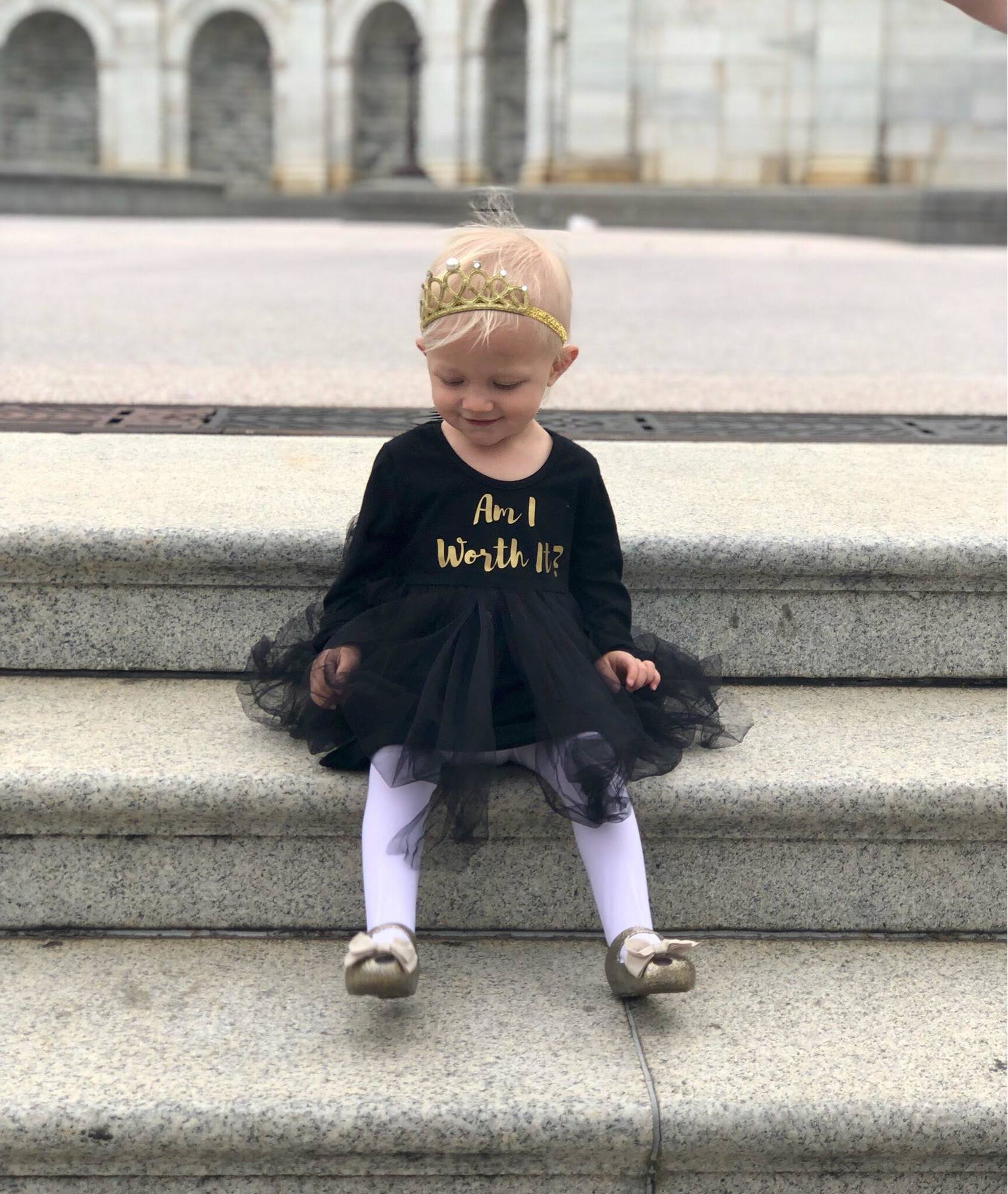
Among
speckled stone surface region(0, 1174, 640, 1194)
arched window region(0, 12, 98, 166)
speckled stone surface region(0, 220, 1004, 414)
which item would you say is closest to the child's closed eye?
speckled stone surface region(0, 220, 1004, 414)

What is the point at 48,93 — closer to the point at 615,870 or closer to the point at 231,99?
the point at 231,99

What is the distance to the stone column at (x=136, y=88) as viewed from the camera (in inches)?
1170

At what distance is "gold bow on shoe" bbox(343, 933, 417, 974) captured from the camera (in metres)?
1.69

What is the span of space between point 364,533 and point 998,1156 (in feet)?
3.83

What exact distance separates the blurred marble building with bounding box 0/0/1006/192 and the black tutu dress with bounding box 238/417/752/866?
1652cm

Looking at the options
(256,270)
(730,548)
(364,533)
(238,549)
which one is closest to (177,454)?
(238,549)

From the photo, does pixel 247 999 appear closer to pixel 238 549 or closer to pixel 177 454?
pixel 238 549

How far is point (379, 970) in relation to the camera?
5.52 feet

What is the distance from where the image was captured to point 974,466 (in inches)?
114

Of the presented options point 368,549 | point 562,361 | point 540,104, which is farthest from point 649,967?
point 540,104

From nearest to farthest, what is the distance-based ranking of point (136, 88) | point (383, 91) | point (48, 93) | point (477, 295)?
point (477, 295) → point (383, 91) → point (136, 88) → point (48, 93)

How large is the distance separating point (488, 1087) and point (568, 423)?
2.06 metres

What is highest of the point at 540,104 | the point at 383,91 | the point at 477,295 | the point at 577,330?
the point at 383,91

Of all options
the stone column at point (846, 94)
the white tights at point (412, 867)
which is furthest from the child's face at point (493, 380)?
the stone column at point (846, 94)
